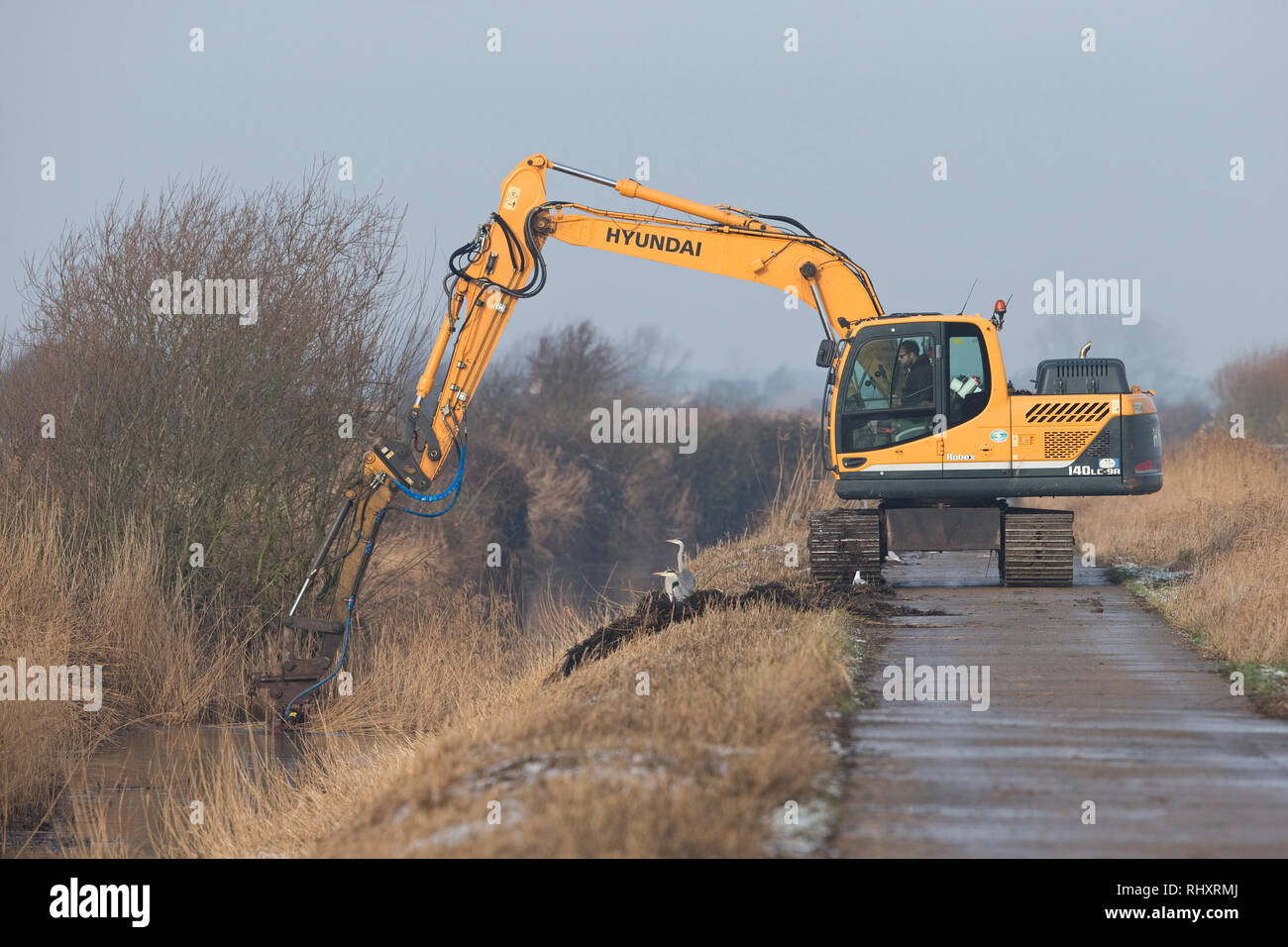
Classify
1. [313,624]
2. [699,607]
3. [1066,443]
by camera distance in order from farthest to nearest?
[1066,443], [313,624], [699,607]

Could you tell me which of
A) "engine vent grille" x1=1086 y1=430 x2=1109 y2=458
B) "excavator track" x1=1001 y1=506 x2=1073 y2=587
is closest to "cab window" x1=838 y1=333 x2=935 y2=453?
"excavator track" x1=1001 y1=506 x2=1073 y2=587

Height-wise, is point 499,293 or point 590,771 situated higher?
point 499,293

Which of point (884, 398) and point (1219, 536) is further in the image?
point (1219, 536)

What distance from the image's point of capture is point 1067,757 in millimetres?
7047

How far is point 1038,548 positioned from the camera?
A: 48.1 feet

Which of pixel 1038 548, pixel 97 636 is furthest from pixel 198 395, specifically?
pixel 1038 548

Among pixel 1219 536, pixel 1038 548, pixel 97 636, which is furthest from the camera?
pixel 1219 536

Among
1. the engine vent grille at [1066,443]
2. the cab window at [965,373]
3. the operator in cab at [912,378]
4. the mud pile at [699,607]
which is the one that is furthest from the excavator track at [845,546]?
the engine vent grille at [1066,443]

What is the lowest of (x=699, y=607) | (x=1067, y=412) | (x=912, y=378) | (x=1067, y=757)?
(x=1067, y=757)

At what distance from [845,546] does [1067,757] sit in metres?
7.80

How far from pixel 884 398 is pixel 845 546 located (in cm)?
167

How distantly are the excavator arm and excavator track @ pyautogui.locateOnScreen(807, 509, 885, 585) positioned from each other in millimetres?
2022

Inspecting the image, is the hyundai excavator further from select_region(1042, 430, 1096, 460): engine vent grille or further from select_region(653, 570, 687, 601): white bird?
select_region(653, 570, 687, 601): white bird

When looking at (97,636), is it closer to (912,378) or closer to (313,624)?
(313,624)
